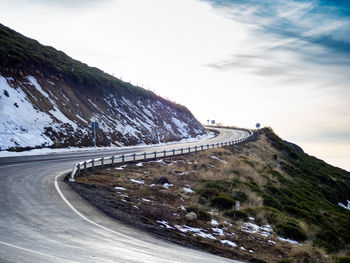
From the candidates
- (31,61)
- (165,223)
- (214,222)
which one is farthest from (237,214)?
(31,61)

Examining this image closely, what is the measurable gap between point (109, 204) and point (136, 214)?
137 cm

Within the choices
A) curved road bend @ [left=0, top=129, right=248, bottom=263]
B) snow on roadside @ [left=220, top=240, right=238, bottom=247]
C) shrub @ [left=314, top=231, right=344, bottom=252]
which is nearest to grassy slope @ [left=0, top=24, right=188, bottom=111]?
curved road bend @ [left=0, top=129, right=248, bottom=263]

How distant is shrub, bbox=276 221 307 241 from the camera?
13047mm

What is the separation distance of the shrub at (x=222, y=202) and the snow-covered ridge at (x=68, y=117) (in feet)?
64.7

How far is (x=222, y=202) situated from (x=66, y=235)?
30.5 feet

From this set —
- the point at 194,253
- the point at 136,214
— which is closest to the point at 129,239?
the point at 194,253

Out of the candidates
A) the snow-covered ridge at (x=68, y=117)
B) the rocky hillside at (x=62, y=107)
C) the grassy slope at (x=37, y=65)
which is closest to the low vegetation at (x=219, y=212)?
the snow-covered ridge at (x=68, y=117)

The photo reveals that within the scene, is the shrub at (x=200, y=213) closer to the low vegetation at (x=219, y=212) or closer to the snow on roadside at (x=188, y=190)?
the low vegetation at (x=219, y=212)

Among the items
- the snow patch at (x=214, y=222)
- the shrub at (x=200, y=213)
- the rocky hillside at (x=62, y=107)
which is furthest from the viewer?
the rocky hillside at (x=62, y=107)

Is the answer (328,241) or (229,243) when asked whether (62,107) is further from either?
(328,241)

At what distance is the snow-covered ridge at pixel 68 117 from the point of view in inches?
1138

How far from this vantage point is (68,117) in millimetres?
35719

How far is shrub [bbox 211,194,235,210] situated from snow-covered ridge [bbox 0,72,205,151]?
19.7 m

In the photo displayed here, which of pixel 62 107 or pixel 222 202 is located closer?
pixel 222 202
